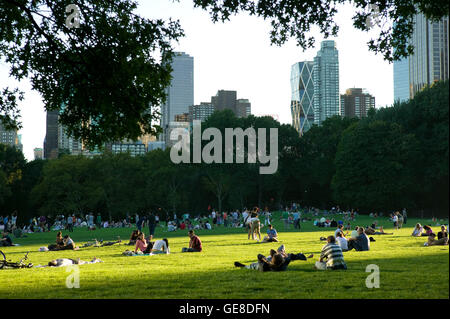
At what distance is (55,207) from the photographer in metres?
73.9

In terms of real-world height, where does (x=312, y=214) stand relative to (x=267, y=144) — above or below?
below

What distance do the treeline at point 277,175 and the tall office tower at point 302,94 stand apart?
292 ft

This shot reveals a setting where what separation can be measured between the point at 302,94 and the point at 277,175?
10530 centimetres

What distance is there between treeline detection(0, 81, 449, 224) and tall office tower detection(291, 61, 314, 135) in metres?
88.9

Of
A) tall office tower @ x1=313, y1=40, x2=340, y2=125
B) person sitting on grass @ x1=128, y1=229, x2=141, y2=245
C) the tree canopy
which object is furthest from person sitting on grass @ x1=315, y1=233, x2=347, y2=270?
tall office tower @ x1=313, y1=40, x2=340, y2=125

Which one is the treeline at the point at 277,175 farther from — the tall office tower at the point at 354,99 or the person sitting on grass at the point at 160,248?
the tall office tower at the point at 354,99

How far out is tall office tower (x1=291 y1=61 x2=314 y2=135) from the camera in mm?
175875

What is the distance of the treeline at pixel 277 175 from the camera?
202 ft

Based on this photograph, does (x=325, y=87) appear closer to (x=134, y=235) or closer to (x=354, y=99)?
(x=354, y=99)

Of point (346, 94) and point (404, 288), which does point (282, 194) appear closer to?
point (404, 288)

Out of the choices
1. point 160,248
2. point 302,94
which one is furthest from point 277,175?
point 302,94

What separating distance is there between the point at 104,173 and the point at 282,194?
30840mm
